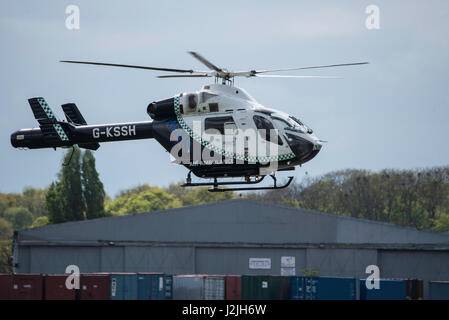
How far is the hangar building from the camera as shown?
2047 inches

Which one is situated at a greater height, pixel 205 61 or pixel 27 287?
pixel 205 61

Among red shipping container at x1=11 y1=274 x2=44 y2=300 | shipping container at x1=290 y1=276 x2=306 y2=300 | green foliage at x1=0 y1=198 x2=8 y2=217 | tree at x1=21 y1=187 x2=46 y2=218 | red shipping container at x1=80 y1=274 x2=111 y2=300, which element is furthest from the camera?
tree at x1=21 y1=187 x2=46 y2=218

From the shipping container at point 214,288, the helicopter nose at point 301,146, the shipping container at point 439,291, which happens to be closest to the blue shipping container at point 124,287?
the shipping container at point 214,288

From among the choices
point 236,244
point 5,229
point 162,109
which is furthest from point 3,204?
point 162,109

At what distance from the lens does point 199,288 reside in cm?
4144

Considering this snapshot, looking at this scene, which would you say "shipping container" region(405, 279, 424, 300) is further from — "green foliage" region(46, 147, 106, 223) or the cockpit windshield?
"green foliage" region(46, 147, 106, 223)

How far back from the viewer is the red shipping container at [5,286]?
133 feet

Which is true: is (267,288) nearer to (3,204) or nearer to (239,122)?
(239,122)

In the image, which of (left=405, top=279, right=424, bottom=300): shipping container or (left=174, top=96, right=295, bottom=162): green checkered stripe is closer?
(left=174, top=96, right=295, bottom=162): green checkered stripe

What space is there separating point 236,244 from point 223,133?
25.4 m

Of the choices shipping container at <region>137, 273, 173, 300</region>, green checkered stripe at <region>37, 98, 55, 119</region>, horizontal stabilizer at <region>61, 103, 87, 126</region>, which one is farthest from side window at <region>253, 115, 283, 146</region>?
shipping container at <region>137, 273, 173, 300</region>
